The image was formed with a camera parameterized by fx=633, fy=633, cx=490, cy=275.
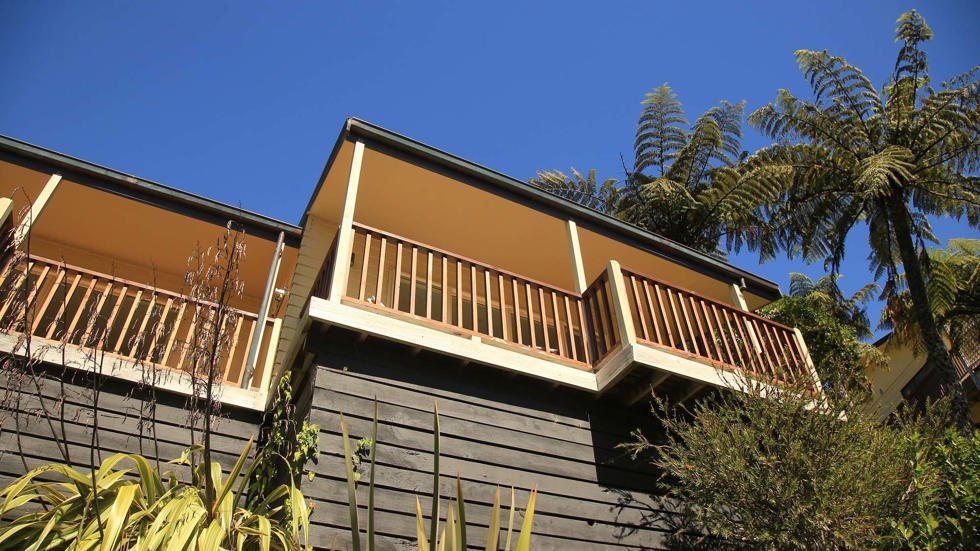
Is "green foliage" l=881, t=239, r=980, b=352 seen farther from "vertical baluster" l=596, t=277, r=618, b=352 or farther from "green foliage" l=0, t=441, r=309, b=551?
"green foliage" l=0, t=441, r=309, b=551

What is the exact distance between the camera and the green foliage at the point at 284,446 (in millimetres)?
4820

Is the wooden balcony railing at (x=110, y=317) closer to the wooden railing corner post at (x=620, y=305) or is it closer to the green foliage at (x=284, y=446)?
the green foliage at (x=284, y=446)

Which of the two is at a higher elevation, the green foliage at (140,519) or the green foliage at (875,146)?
the green foliage at (875,146)

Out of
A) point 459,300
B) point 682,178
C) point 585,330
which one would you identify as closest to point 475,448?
point 459,300

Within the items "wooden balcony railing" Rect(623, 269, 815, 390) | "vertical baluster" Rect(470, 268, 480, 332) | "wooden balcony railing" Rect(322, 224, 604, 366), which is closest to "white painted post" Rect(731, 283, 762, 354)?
"wooden balcony railing" Rect(623, 269, 815, 390)

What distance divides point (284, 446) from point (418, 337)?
1.49 metres

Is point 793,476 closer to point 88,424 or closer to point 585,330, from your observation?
point 585,330

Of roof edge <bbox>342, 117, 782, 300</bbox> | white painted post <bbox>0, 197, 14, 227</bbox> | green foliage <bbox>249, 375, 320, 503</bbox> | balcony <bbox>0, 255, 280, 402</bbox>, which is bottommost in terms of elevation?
green foliage <bbox>249, 375, 320, 503</bbox>

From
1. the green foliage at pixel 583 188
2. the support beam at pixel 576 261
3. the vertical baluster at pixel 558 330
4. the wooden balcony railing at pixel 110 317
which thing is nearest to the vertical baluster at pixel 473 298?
the vertical baluster at pixel 558 330

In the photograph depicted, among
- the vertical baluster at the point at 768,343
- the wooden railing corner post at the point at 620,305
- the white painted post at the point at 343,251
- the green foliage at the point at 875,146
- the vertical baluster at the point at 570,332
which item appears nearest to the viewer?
the white painted post at the point at 343,251

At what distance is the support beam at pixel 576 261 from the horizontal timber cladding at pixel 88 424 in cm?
386

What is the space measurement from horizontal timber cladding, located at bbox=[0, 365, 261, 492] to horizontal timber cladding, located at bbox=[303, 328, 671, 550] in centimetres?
106

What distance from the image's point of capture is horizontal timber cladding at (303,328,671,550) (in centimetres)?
491

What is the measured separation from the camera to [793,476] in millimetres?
4977
